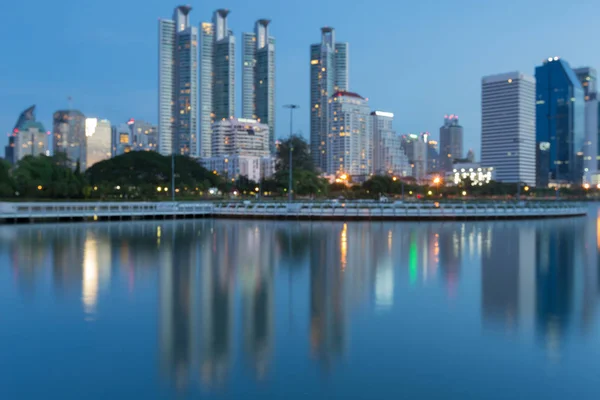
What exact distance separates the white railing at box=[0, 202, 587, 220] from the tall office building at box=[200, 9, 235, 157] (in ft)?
495

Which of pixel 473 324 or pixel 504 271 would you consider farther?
pixel 504 271

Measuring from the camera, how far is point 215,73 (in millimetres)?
192375

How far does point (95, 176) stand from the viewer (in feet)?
274

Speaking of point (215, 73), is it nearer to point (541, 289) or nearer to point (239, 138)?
point (239, 138)

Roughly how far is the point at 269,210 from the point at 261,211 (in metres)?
0.71

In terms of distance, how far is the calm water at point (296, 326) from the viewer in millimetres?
6961

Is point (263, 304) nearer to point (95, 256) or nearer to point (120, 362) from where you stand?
point (120, 362)

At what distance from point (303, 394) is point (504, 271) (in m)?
11.1

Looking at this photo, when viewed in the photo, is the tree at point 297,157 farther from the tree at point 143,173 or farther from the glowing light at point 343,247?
the glowing light at point 343,247

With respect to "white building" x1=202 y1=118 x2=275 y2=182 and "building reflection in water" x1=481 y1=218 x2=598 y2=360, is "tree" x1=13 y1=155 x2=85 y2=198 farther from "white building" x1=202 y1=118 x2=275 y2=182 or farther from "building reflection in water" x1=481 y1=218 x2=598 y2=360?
"white building" x1=202 y1=118 x2=275 y2=182

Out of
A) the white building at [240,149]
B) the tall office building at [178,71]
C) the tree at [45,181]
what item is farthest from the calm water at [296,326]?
the tall office building at [178,71]

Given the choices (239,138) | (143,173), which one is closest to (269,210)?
(143,173)

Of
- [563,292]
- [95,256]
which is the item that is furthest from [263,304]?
[95,256]

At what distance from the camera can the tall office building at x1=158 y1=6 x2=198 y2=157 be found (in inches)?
7377
